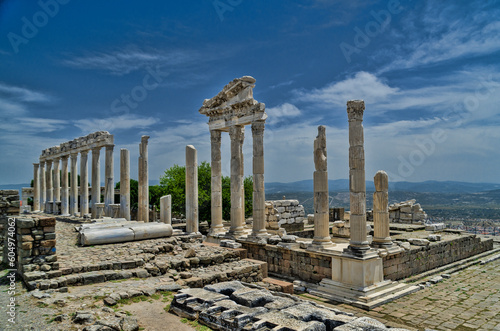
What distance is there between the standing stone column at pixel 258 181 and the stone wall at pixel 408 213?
16.4 metres

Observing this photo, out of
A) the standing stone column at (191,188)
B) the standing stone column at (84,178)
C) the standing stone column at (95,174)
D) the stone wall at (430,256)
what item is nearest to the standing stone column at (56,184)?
the standing stone column at (84,178)

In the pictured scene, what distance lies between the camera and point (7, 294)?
31.2 ft

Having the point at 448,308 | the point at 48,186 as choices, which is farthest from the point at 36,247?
the point at 48,186

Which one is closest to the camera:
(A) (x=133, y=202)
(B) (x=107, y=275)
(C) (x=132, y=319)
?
(C) (x=132, y=319)

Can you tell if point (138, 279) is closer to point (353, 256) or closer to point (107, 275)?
point (107, 275)

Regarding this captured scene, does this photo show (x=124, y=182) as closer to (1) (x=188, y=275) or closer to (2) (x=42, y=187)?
(1) (x=188, y=275)

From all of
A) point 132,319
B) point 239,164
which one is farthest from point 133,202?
point 132,319

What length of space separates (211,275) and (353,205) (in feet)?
20.5

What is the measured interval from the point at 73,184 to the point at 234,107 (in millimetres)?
18504

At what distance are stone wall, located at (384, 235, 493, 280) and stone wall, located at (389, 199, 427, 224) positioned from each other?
663cm

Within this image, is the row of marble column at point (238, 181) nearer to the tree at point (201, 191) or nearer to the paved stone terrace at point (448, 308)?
the paved stone terrace at point (448, 308)

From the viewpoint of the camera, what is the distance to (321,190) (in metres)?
16.0

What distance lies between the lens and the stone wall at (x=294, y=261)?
15.3 metres

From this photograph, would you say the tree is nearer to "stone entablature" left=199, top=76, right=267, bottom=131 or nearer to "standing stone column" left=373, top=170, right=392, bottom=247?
"stone entablature" left=199, top=76, right=267, bottom=131
